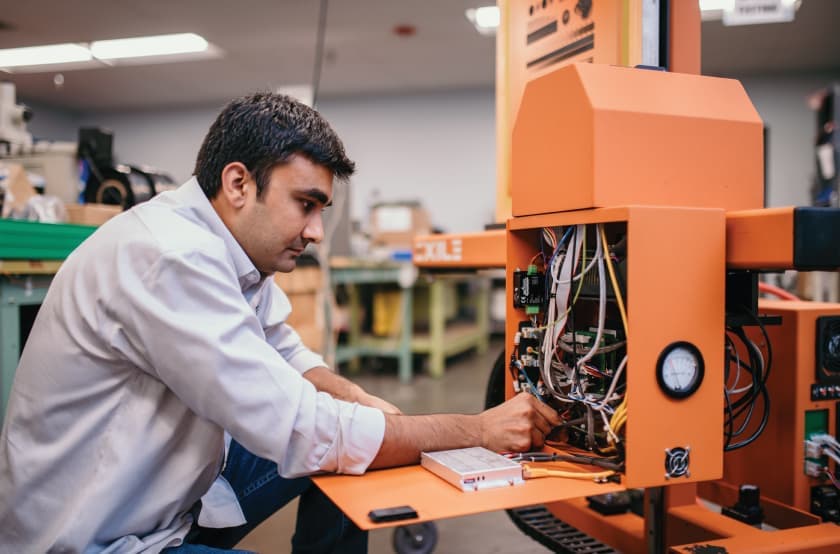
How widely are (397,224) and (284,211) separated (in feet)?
13.8

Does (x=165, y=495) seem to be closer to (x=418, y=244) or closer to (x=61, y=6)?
(x=418, y=244)

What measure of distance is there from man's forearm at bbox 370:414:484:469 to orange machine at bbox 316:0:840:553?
0.08 feet

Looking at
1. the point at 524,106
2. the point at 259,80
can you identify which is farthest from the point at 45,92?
the point at 524,106

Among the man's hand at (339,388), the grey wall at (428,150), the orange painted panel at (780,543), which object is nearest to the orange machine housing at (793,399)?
the orange painted panel at (780,543)

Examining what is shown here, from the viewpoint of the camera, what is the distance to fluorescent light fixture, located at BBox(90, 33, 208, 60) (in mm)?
5348

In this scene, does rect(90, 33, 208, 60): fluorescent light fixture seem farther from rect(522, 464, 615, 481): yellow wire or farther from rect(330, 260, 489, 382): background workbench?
rect(522, 464, 615, 481): yellow wire

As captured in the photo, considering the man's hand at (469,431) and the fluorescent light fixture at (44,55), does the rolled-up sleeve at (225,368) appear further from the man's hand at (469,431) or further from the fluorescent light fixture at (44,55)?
the fluorescent light fixture at (44,55)

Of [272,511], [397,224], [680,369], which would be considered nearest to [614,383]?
[680,369]

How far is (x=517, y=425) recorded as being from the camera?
0.97 metres

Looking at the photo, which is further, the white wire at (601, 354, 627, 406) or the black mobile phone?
the white wire at (601, 354, 627, 406)

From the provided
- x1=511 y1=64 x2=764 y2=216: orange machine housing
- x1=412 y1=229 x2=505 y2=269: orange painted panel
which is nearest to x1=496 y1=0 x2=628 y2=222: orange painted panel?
x1=412 y1=229 x2=505 y2=269: orange painted panel

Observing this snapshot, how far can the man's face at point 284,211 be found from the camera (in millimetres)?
996

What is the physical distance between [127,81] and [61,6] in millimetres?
2003

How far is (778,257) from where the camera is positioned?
823 mm
